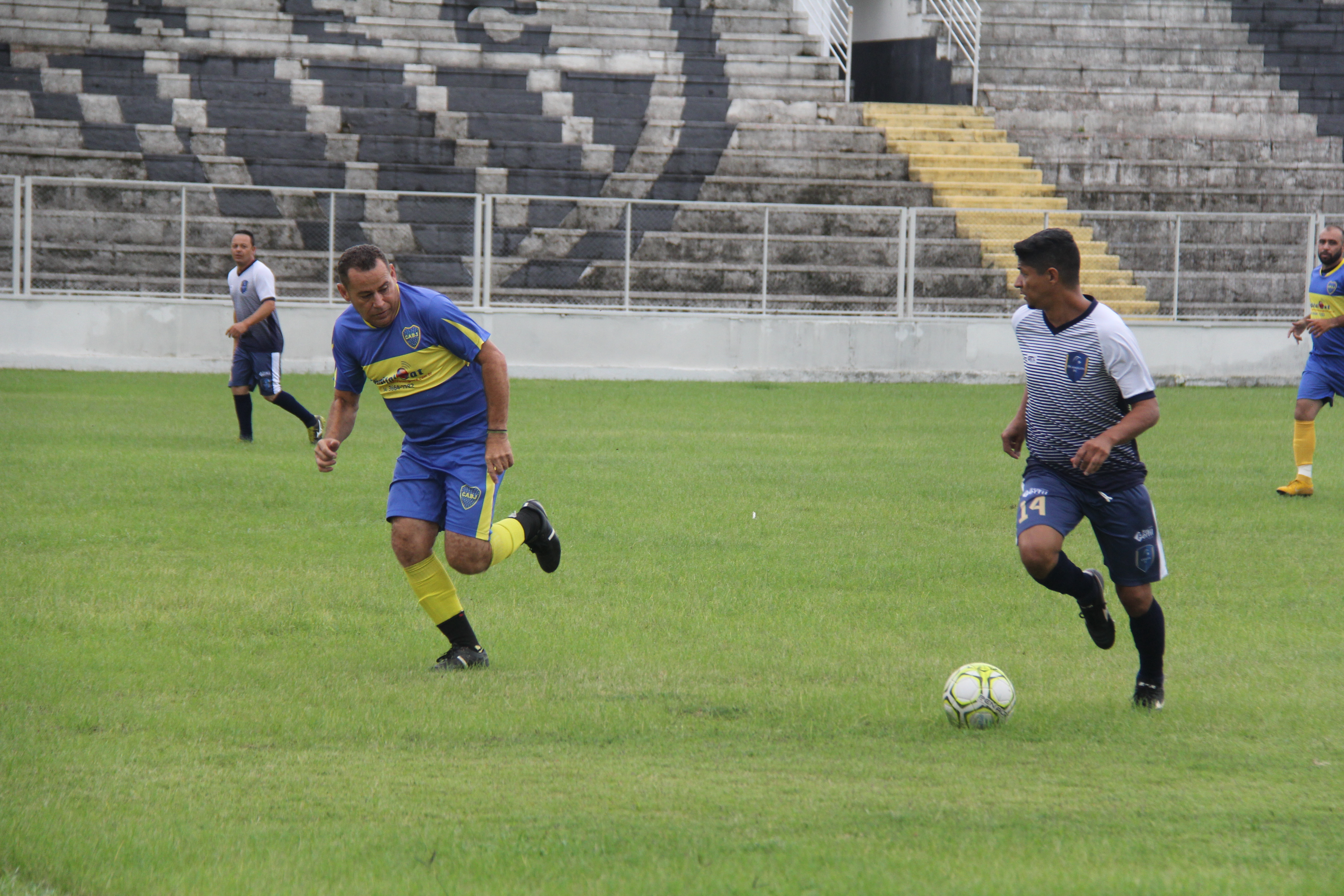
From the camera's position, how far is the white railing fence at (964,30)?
26344 millimetres

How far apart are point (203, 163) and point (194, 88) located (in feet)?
7.88

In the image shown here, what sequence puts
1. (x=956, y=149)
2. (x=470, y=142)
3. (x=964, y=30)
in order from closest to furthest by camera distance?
(x=470, y=142)
(x=956, y=149)
(x=964, y=30)

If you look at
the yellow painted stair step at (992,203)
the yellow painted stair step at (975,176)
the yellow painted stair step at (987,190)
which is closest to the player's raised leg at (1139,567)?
the yellow painted stair step at (992,203)

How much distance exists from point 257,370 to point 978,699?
9.42m

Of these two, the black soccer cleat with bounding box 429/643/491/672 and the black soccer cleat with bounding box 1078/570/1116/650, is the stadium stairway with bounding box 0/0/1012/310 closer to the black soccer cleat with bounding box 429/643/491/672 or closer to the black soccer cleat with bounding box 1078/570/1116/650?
the black soccer cleat with bounding box 429/643/491/672

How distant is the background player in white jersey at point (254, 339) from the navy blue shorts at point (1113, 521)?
8882 millimetres

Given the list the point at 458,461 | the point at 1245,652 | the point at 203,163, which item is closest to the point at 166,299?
the point at 203,163

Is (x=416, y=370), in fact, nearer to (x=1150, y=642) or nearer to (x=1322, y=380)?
(x=1150, y=642)

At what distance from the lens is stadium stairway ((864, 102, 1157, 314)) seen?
22.0 meters

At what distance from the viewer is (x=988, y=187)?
77.4 feet

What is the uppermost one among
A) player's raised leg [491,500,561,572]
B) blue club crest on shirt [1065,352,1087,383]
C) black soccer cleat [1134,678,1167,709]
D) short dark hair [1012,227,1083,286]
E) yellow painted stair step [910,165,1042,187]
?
yellow painted stair step [910,165,1042,187]

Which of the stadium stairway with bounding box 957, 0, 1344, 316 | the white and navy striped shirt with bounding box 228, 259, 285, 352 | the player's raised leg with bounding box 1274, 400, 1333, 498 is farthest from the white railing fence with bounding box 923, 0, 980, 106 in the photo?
the white and navy striped shirt with bounding box 228, 259, 285, 352

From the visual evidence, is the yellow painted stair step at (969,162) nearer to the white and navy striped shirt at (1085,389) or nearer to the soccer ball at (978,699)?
the white and navy striped shirt at (1085,389)

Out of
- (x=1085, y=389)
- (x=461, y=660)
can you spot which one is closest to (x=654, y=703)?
(x=461, y=660)
